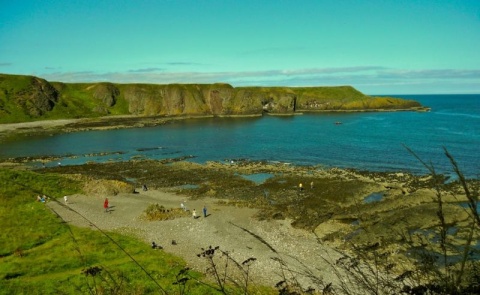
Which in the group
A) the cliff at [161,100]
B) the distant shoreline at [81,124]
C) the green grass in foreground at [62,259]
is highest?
the cliff at [161,100]

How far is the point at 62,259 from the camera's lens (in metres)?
25.5

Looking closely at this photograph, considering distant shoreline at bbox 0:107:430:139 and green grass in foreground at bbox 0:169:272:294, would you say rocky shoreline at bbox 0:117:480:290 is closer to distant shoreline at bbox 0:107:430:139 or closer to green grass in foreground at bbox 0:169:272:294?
green grass in foreground at bbox 0:169:272:294

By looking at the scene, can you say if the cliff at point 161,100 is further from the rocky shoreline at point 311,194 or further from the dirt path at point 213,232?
the dirt path at point 213,232

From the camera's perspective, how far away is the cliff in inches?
5871

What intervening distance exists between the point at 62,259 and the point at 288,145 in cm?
6345

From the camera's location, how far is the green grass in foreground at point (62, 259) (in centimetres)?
2055

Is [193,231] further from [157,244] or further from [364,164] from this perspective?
[364,164]

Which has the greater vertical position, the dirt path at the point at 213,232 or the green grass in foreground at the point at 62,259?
the green grass in foreground at the point at 62,259

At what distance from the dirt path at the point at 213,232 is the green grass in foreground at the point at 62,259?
2289 millimetres

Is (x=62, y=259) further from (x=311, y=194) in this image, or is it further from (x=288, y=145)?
(x=288, y=145)

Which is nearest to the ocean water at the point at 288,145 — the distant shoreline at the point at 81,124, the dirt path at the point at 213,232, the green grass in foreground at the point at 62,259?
the distant shoreline at the point at 81,124

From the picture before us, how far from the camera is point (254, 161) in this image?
2667 inches

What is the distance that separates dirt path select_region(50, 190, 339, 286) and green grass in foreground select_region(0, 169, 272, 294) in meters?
2.29

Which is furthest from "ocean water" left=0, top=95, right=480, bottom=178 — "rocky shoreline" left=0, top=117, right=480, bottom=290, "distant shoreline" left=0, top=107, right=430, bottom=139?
"distant shoreline" left=0, top=107, right=430, bottom=139
